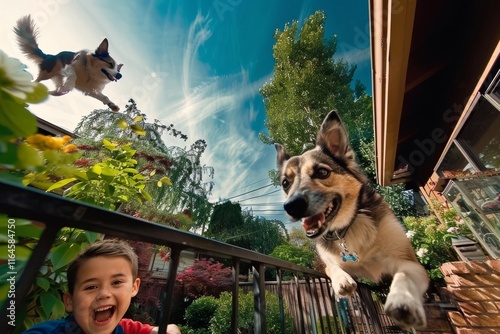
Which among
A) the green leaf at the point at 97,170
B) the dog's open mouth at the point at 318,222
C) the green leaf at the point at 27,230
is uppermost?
the dog's open mouth at the point at 318,222

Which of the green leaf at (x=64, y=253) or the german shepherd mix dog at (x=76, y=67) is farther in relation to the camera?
the german shepherd mix dog at (x=76, y=67)

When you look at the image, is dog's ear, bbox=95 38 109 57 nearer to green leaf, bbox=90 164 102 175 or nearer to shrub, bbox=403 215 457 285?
green leaf, bbox=90 164 102 175

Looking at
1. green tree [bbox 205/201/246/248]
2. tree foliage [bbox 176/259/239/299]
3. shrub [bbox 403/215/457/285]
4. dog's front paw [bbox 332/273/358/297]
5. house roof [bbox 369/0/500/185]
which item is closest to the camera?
dog's front paw [bbox 332/273/358/297]

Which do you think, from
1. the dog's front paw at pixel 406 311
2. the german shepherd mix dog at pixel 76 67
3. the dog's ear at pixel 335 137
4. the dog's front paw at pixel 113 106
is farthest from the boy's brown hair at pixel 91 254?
the german shepherd mix dog at pixel 76 67

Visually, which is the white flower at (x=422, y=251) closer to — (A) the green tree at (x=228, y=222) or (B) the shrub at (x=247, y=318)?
(B) the shrub at (x=247, y=318)

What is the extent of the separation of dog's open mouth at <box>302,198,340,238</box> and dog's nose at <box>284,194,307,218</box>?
14 cm

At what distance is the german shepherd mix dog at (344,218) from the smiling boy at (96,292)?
4.69 feet

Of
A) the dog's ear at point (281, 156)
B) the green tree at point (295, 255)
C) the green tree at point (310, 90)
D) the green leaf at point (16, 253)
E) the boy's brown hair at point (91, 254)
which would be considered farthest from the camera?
the green tree at point (295, 255)

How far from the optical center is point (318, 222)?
6.91ft

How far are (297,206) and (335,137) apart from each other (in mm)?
1121

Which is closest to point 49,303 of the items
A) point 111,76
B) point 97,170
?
point 97,170

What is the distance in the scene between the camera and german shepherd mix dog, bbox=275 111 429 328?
202cm

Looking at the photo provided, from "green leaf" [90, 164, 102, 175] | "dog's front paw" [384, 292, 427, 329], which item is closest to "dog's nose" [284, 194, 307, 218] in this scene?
"dog's front paw" [384, 292, 427, 329]

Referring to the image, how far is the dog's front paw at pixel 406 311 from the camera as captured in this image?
4.14ft
